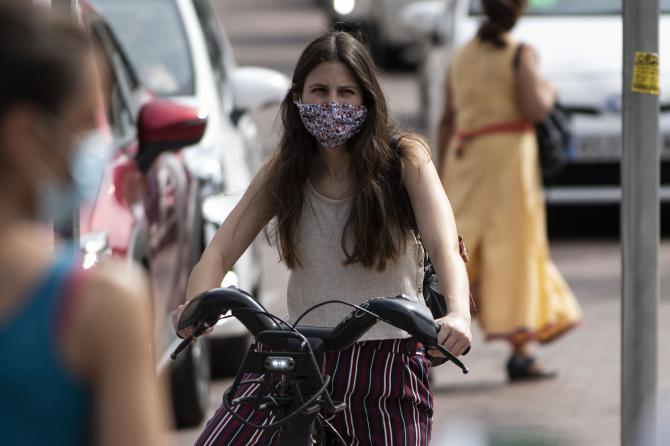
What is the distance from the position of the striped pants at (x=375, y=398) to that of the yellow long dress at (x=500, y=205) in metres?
4.02

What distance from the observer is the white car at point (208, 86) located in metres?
7.27

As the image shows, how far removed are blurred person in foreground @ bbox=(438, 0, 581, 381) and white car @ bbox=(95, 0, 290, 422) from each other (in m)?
0.93

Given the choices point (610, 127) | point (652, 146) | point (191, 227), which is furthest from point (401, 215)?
point (610, 127)

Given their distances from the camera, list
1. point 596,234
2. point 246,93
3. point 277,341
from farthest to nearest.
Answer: point 596,234
point 246,93
point 277,341

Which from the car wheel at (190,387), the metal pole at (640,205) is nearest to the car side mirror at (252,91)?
the car wheel at (190,387)

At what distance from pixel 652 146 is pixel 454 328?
1.71m

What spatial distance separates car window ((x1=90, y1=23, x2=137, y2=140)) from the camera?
6094 millimetres

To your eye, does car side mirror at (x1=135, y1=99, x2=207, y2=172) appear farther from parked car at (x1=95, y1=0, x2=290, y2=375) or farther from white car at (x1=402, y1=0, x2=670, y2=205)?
white car at (x1=402, y1=0, x2=670, y2=205)

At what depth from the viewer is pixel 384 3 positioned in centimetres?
2281

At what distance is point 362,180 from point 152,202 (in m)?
2.59

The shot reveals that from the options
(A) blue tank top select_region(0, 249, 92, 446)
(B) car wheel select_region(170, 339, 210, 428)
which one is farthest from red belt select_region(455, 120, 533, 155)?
(A) blue tank top select_region(0, 249, 92, 446)

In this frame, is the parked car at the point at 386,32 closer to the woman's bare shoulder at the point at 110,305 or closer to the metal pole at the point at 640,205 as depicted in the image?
the metal pole at the point at 640,205

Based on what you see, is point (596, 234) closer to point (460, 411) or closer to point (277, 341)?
point (460, 411)

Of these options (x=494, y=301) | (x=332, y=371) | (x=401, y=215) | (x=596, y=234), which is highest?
(x=401, y=215)
